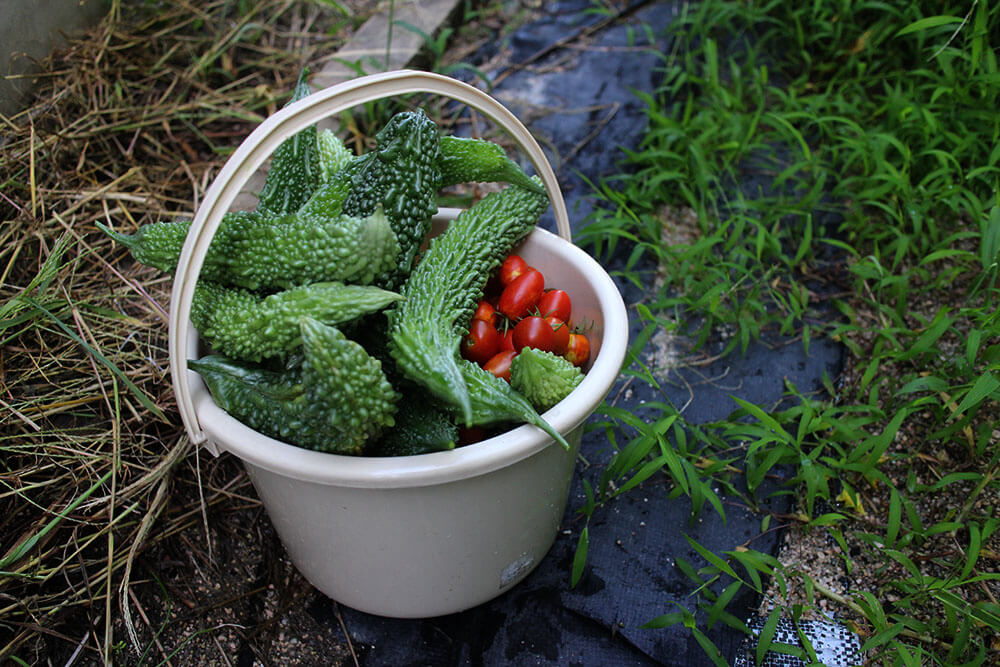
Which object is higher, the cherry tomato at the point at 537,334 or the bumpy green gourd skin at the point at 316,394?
the bumpy green gourd skin at the point at 316,394

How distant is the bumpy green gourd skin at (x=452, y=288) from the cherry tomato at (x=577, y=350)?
0.69ft

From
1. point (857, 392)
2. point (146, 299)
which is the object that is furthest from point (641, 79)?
point (146, 299)

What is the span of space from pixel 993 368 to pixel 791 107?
1.31 m

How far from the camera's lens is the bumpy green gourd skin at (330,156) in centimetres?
172

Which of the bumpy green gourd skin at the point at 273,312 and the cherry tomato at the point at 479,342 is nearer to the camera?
the bumpy green gourd skin at the point at 273,312

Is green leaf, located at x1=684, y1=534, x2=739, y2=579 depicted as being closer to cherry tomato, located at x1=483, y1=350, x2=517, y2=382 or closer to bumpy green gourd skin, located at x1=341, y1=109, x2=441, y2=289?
cherry tomato, located at x1=483, y1=350, x2=517, y2=382

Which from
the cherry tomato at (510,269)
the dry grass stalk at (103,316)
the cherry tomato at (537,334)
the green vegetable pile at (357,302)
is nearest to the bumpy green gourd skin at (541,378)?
the green vegetable pile at (357,302)

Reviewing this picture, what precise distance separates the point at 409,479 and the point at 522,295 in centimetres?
53

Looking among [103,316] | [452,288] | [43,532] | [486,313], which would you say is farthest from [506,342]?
[103,316]

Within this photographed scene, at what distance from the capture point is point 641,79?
3113 millimetres

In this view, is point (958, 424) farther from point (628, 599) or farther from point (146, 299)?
point (146, 299)

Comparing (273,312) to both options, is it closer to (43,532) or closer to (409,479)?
(409,479)

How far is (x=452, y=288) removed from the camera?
1.51 m

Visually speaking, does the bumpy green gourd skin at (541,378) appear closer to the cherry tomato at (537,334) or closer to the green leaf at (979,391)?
the cherry tomato at (537,334)
